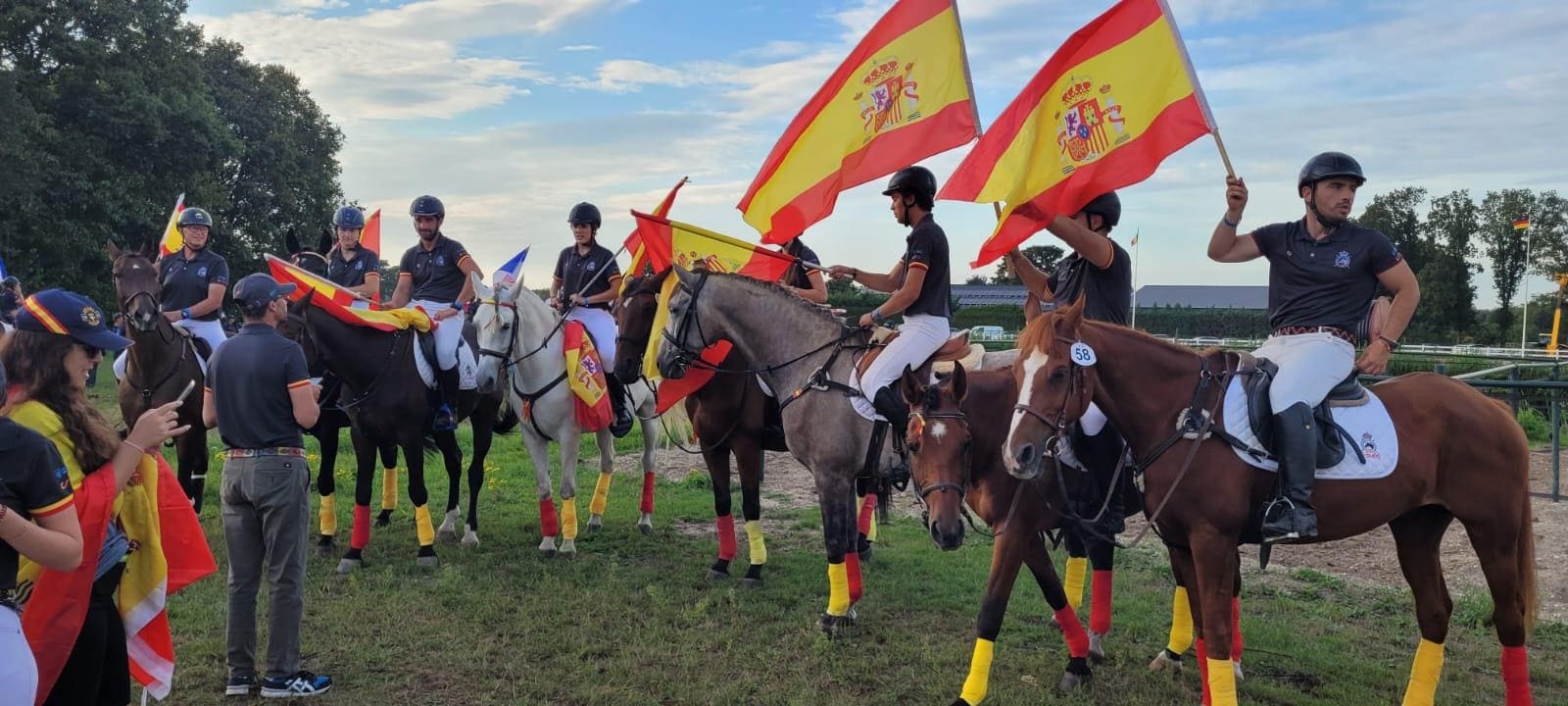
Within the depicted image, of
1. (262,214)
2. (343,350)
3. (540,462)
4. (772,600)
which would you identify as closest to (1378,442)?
(772,600)

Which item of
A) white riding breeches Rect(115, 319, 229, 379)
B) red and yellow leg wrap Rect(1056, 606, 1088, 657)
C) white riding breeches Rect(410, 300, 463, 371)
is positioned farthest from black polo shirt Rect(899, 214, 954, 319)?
white riding breeches Rect(115, 319, 229, 379)

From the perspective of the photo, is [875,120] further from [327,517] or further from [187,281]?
[187,281]

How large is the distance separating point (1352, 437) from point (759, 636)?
12.4 feet

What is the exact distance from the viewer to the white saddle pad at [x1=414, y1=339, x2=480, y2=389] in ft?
27.1

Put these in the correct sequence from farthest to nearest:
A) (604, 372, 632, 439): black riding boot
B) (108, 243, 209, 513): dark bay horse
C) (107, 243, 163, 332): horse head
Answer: (604, 372, 632, 439): black riding boot
(108, 243, 209, 513): dark bay horse
(107, 243, 163, 332): horse head

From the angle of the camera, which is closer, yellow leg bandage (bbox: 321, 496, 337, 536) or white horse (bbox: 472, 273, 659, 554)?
white horse (bbox: 472, 273, 659, 554)

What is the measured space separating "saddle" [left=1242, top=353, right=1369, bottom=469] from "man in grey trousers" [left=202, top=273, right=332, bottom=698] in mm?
4834

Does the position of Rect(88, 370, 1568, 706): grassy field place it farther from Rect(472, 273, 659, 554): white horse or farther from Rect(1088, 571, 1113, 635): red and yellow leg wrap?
Rect(472, 273, 659, 554): white horse

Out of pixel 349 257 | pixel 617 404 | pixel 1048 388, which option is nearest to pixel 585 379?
pixel 617 404

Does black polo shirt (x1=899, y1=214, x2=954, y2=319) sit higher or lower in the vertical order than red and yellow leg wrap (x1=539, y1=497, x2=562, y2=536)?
higher

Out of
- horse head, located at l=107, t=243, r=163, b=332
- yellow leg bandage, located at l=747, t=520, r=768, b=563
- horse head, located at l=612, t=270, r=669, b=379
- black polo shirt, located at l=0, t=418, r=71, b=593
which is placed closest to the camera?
black polo shirt, located at l=0, t=418, r=71, b=593

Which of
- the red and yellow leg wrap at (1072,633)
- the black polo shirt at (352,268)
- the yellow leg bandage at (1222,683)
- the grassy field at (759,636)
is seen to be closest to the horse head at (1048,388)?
the yellow leg bandage at (1222,683)

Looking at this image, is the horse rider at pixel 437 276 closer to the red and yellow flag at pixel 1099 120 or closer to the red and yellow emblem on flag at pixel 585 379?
the red and yellow emblem on flag at pixel 585 379

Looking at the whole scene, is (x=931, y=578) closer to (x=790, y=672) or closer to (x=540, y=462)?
(x=790, y=672)
